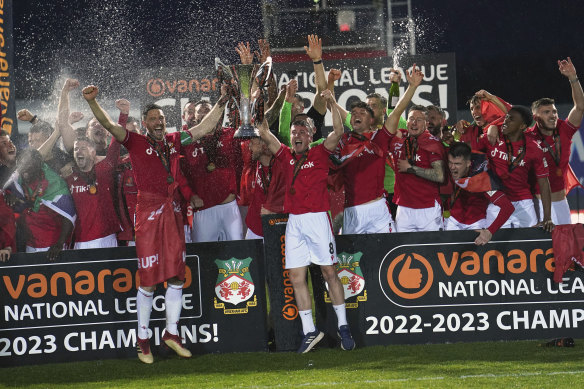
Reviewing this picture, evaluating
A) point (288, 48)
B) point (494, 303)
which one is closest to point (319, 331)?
point (494, 303)

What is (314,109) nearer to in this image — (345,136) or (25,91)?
(345,136)

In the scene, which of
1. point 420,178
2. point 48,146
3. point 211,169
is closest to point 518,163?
point 420,178

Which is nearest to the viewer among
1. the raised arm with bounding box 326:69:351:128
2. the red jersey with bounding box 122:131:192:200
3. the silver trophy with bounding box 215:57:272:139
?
the silver trophy with bounding box 215:57:272:139

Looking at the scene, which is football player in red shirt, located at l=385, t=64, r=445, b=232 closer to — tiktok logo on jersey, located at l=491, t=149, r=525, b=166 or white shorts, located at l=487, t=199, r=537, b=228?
tiktok logo on jersey, located at l=491, t=149, r=525, b=166

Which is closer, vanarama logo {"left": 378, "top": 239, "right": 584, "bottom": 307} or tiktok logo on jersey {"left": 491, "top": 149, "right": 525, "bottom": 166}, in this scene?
vanarama logo {"left": 378, "top": 239, "right": 584, "bottom": 307}

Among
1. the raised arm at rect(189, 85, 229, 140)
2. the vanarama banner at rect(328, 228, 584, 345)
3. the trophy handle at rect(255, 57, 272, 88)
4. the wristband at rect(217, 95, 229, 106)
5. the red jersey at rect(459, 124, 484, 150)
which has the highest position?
the trophy handle at rect(255, 57, 272, 88)

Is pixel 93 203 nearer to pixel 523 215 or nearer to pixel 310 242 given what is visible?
pixel 310 242

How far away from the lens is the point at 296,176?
22.5 feet

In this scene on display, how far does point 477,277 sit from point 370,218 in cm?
112

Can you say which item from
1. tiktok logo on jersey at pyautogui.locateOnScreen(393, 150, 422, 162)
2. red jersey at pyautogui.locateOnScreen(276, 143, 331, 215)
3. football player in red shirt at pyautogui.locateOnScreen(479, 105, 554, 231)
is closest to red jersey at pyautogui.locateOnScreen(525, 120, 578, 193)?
football player in red shirt at pyautogui.locateOnScreen(479, 105, 554, 231)

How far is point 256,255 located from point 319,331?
31.4 inches

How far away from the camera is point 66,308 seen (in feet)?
22.4

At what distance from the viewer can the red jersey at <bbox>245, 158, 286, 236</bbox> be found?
25.2 feet

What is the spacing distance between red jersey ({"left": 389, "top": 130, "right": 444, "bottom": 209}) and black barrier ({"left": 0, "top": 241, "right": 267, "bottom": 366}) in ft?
5.31
